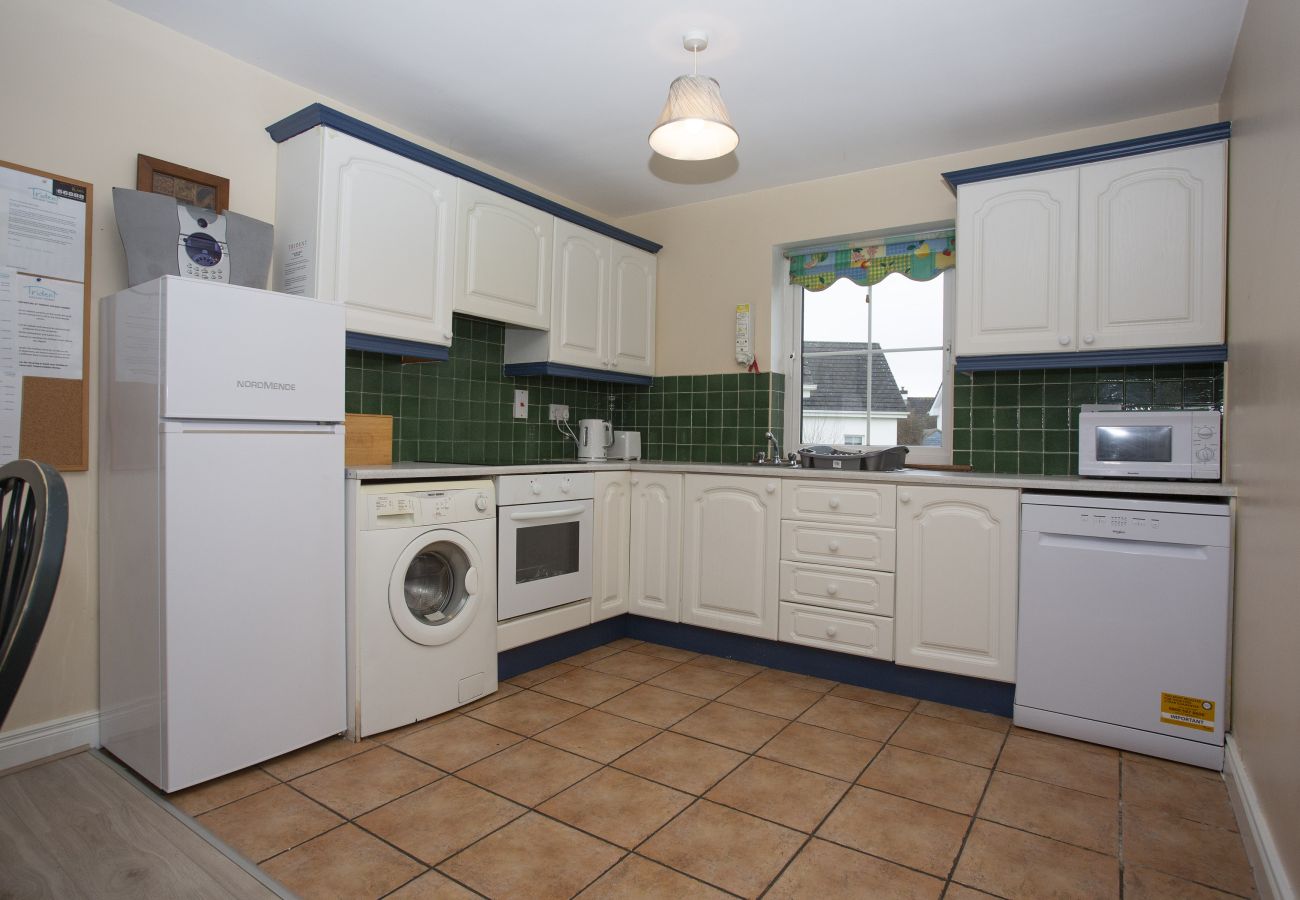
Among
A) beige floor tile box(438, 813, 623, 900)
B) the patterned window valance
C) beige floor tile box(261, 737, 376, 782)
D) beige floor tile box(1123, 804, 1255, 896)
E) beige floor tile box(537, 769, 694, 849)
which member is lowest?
beige floor tile box(1123, 804, 1255, 896)

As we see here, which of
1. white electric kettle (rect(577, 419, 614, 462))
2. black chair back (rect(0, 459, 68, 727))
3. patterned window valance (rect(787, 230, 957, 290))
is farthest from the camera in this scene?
white electric kettle (rect(577, 419, 614, 462))

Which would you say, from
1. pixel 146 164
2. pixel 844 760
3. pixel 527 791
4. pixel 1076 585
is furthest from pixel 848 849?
pixel 146 164

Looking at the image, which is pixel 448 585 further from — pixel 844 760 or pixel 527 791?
pixel 844 760

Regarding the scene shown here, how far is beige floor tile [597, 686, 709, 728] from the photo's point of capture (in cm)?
260

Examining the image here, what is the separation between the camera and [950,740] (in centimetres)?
245

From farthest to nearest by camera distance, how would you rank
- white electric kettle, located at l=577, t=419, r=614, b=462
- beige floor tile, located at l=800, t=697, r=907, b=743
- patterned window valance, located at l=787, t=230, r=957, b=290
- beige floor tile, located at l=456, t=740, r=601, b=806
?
white electric kettle, located at l=577, t=419, r=614, b=462 < patterned window valance, located at l=787, t=230, r=957, b=290 < beige floor tile, located at l=800, t=697, r=907, b=743 < beige floor tile, located at l=456, t=740, r=601, b=806

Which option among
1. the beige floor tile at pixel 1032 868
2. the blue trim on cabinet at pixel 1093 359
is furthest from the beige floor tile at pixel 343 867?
the blue trim on cabinet at pixel 1093 359

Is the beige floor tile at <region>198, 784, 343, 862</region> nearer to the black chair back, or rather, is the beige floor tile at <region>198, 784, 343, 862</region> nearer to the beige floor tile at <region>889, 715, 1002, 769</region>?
the black chair back

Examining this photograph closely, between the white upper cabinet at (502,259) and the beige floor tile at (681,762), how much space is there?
191cm

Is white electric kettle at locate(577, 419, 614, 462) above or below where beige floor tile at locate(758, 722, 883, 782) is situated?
above


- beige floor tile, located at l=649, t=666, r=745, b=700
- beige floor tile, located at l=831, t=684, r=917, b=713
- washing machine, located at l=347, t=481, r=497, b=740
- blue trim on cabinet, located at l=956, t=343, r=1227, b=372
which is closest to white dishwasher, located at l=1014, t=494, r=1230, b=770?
beige floor tile, located at l=831, t=684, r=917, b=713

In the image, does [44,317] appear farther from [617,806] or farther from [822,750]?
[822,750]

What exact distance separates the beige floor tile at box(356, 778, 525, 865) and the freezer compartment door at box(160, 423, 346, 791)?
0.49m

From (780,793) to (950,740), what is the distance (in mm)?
759
